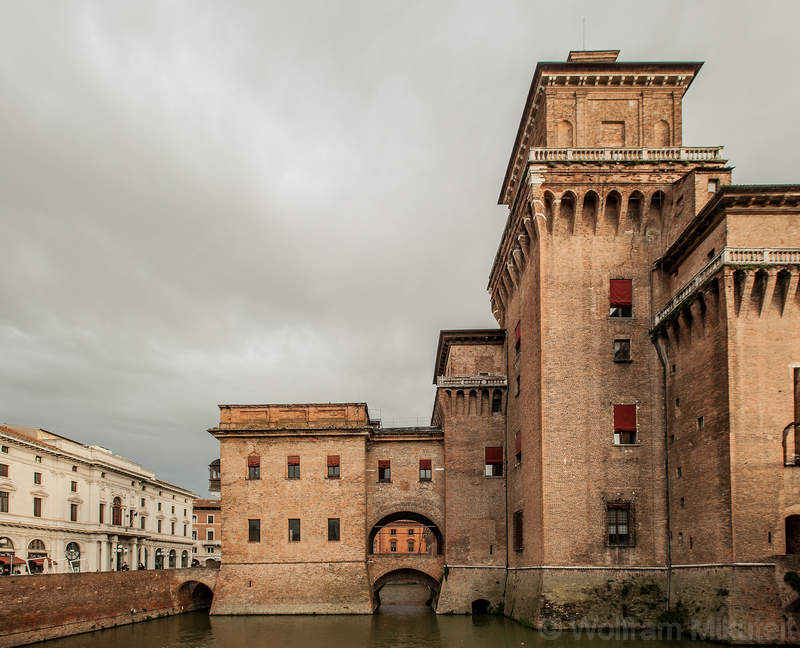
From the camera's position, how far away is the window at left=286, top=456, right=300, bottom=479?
43.6 metres

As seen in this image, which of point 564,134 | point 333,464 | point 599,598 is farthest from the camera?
point 333,464

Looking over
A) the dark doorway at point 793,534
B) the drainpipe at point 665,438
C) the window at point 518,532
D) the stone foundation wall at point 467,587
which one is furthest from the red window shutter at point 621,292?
the stone foundation wall at point 467,587

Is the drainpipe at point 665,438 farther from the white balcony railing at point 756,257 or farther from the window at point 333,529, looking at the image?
the window at point 333,529

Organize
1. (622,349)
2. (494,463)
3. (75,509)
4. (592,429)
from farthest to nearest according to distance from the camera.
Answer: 1. (75,509)
2. (494,463)
3. (622,349)
4. (592,429)

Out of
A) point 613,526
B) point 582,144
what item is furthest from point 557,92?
point 613,526

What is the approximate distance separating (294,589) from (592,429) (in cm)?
2069

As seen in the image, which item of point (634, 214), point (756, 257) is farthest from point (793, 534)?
point (634, 214)

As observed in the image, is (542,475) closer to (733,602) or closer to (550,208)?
(733,602)

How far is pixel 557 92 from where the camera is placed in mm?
36312

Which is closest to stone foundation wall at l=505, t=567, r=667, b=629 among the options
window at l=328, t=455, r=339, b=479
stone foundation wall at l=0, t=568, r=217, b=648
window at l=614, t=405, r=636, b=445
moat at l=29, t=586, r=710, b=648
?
moat at l=29, t=586, r=710, b=648

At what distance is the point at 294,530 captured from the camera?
42.7 meters

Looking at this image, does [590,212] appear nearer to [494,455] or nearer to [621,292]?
[621,292]

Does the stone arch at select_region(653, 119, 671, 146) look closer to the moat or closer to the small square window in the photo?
the moat

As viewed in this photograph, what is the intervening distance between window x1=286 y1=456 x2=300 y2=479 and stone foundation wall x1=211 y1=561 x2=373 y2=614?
17.2ft
